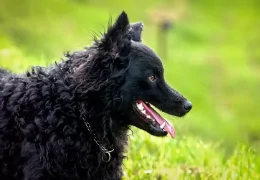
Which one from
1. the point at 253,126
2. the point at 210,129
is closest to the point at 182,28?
the point at 253,126

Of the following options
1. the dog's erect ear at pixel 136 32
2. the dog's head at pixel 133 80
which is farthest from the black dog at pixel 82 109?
the dog's erect ear at pixel 136 32

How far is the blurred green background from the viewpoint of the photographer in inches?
320

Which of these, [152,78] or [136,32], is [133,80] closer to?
[152,78]

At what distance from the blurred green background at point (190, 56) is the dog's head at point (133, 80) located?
567 millimetres

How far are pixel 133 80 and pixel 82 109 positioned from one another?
61cm

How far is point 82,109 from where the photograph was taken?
589cm

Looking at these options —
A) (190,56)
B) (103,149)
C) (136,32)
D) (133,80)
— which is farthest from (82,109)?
(190,56)

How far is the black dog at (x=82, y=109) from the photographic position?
583 centimetres

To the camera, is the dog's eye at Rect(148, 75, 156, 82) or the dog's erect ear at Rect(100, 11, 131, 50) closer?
the dog's erect ear at Rect(100, 11, 131, 50)

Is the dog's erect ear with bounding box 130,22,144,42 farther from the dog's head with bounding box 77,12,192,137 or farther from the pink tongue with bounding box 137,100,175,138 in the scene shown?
the pink tongue with bounding box 137,100,175,138

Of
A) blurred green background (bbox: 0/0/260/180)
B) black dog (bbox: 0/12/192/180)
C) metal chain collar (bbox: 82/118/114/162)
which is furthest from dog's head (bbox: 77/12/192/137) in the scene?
blurred green background (bbox: 0/0/260/180)

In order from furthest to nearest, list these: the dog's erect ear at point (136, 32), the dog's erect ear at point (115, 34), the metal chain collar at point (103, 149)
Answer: the dog's erect ear at point (136, 32)
the metal chain collar at point (103, 149)
the dog's erect ear at point (115, 34)

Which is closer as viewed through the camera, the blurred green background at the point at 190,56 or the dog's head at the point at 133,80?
the dog's head at the point at 133,80

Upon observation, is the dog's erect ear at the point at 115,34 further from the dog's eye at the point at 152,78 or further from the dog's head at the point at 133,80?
the dog's eye at the point at 152,78
